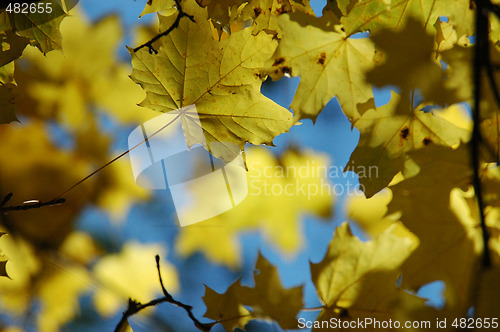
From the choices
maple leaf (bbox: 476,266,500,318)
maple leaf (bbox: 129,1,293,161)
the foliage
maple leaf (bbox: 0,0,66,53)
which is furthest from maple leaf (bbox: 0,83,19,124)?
maple leaf (bbox: 476,266,500,318)

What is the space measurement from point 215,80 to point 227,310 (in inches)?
19.3

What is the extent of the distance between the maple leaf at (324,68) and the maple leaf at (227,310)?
15.6 inches

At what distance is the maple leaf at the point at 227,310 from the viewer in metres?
0.78

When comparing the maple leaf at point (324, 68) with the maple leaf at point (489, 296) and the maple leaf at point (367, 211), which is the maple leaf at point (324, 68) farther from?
the maple leaf at point (367, 211)

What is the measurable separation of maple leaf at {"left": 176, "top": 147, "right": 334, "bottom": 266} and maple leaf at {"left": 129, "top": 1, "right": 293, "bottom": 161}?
0.73 metres

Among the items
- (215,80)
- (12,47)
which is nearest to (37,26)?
(12,47)

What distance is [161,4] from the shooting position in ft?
3.03

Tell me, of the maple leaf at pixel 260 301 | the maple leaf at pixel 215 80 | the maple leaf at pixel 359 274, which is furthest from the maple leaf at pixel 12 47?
the maple leaf at pixel 359 274

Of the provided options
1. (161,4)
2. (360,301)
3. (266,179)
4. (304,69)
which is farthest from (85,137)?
(360,301)

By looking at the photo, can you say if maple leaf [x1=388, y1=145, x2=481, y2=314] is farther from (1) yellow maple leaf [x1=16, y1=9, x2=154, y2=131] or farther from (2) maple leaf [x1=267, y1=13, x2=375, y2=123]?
(1) yellow maple leaf [x1=16, y1=9, x2=154, y2=131]

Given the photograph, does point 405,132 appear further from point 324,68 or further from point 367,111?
point 324,68

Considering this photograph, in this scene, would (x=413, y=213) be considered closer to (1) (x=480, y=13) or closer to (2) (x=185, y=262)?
(1) (x=480, y=13)

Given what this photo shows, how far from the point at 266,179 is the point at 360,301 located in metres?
0.91

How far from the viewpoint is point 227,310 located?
2.58 feet
